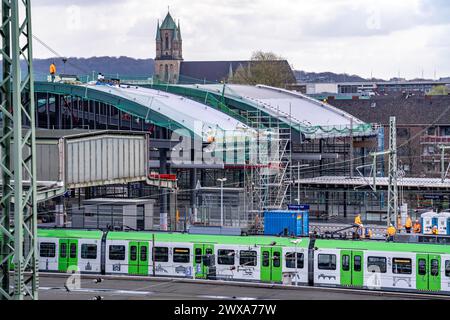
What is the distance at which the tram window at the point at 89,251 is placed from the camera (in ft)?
133

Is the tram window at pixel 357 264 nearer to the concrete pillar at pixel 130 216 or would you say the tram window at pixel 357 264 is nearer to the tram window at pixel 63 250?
the tram window at pixel 63 250

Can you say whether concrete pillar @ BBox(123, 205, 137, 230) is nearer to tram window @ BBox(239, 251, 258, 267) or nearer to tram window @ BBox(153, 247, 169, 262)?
tram window @ BBox(153, 247, 169, 262)

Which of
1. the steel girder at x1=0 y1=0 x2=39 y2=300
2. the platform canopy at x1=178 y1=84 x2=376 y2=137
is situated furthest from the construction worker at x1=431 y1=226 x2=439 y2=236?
the steel girder at x1=0 y1=0 x2=39 y2=300

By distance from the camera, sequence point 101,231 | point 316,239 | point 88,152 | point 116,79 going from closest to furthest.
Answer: point 316,239 < point 101,231 < point 88,152 < point 116,79

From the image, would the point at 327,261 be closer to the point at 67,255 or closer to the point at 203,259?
the point at 203,259

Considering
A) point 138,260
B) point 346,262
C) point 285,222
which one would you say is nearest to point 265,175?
point 285,222

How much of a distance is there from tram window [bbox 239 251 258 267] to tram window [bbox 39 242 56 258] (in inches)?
338
